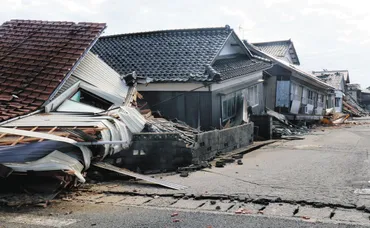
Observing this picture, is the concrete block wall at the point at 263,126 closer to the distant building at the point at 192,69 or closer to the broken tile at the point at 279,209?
the distant building at the point at 192,69

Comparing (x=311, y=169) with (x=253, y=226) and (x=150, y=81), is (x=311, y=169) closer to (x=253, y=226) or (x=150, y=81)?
(x=253, y=226)

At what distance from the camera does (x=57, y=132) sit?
8336 millimetres

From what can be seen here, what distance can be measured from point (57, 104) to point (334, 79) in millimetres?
46929

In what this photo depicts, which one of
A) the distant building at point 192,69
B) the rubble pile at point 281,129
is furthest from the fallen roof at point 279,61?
the distant building at point 192,69

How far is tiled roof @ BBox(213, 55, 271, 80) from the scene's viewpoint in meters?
16.5

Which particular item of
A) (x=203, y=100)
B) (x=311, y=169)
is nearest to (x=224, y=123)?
(x=203, y=100)

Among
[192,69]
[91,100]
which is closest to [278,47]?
[192,69]

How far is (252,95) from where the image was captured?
2120 cm

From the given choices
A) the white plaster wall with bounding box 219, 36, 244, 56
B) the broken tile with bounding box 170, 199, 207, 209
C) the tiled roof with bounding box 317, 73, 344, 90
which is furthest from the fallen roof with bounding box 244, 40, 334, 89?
the broken tile with bounding box 170, 199, 207, 209

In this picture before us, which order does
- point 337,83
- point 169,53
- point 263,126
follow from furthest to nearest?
point 337,83, point 263,126, point 169,53

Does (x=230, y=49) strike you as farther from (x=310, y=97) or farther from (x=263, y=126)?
(x=310, y=97)

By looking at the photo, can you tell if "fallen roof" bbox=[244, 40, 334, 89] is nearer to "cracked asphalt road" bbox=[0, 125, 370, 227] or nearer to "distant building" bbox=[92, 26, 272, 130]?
"distant building" bbox=[92, 26, 272, 130]

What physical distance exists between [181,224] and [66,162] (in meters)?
3.00

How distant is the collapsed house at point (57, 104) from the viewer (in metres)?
7.59
